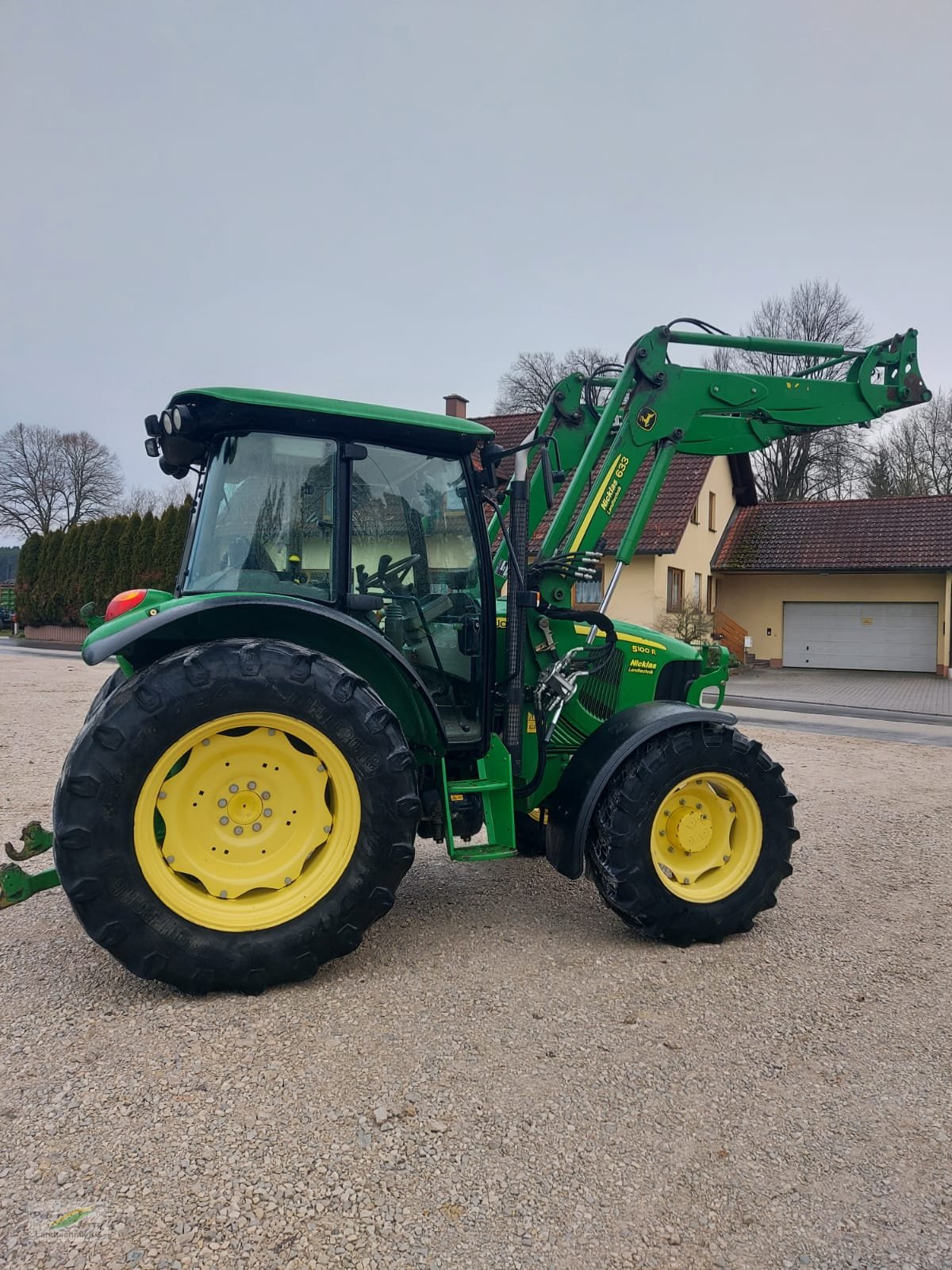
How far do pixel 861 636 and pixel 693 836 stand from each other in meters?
22.9

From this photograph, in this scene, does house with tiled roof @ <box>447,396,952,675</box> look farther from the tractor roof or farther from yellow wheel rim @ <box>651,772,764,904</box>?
the tractor roof

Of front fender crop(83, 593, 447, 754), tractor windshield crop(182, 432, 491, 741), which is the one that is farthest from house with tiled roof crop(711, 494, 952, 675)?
front fender crop(83, 593, 447, 754)

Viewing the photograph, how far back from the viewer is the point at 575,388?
5121mm

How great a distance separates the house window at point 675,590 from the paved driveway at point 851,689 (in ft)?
7.61

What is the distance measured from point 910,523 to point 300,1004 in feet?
83.4

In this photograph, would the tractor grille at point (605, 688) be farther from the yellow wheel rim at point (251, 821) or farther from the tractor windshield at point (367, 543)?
the yellow wheel rim at point (251, 821)

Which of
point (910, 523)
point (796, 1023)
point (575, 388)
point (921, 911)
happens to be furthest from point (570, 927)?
point (910, 523)

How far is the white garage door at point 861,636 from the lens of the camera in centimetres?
2412

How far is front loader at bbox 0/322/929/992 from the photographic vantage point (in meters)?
3.23

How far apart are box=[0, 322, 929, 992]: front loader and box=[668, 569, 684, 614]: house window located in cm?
1748

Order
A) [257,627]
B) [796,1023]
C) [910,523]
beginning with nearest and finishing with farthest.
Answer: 1. [796,1023]
2. [257,627]
3. [910,523]

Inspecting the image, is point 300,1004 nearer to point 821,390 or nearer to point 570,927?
point 570,927

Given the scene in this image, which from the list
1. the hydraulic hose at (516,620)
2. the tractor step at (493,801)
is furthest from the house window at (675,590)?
the tractor step at (493,801)

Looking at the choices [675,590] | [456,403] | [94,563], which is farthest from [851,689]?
[94,563]
